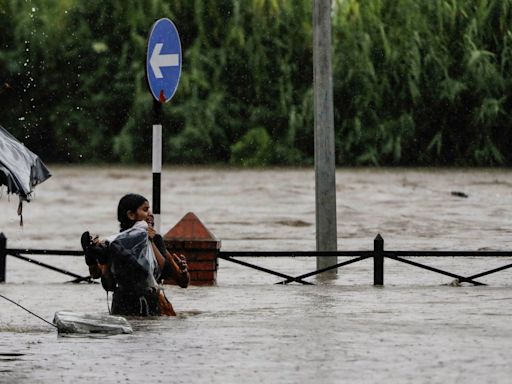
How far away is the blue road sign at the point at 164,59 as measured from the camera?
1662 cm

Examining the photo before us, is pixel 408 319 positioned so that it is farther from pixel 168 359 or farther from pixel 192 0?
pixel 192 0

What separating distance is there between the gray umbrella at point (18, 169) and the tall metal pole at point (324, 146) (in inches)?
304

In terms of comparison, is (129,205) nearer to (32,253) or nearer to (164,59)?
(164,59)

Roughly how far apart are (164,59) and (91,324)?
4418 millimetres

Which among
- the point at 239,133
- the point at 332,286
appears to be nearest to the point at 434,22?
the point at 239,133

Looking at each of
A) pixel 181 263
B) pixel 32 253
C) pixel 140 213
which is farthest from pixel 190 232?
pixel 140 213

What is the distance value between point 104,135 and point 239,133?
477 cm

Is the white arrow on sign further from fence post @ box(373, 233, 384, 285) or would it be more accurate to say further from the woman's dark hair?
fence post @ box(373, 233, 384, 285)

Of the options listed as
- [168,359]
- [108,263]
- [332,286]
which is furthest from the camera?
[332,286]

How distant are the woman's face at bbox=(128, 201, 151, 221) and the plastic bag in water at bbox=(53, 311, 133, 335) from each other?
39.1 inches

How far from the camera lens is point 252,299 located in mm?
17281

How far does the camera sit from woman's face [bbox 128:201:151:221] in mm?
13930

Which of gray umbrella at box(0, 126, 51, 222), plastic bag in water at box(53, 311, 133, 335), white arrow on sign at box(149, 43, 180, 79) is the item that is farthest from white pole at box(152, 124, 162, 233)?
gray umbrella at box(0, 126, 51, 222)

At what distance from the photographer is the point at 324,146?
20.2 meters
